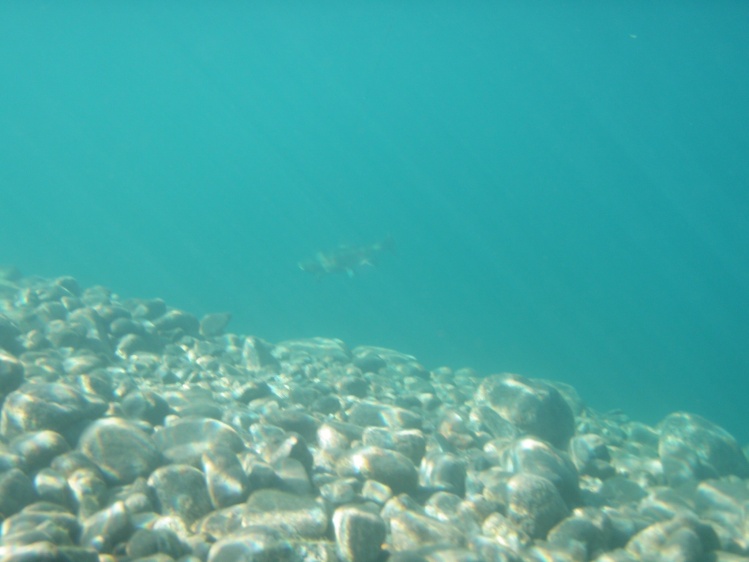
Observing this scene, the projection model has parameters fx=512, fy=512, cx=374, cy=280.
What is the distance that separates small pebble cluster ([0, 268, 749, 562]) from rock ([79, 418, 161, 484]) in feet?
0.05

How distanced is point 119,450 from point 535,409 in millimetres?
6548

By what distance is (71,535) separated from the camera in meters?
3.74

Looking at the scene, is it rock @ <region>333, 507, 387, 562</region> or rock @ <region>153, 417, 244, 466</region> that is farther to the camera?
rock @ <region>153, 417, 244, 466</region>

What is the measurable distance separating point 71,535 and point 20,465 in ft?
3.90

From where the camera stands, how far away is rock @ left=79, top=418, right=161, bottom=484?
488 centimetres

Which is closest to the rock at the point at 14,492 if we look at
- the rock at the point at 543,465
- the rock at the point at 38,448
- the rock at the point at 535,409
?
the rock at the point at 38,448

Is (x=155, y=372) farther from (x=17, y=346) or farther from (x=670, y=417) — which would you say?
(x=670, y=417)

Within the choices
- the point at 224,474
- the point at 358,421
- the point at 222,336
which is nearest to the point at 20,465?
the point at 224,474

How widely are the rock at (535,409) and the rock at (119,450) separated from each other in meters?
6.05

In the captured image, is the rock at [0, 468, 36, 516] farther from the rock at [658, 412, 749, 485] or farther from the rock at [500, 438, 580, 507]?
the rock at [658, 412, 749, 485]

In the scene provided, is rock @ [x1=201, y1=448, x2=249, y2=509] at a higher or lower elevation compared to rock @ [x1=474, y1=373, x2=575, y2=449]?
lower

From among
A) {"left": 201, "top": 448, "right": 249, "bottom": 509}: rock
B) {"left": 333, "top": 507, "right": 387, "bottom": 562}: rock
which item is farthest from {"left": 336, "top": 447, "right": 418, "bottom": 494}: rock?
{"left": 201, "top": 448, "right": 249, "bottom": 509}: rock

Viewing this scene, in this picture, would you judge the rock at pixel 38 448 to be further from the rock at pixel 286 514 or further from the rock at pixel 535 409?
the rock at pixel 535 409

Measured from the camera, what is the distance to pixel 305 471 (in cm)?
519
